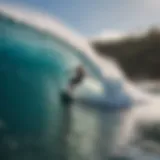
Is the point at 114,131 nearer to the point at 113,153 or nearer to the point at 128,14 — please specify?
the point at 113,153

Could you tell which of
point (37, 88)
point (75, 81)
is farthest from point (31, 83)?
point (75, 81)

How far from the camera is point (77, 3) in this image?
1190mm

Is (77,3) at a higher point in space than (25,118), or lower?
higher

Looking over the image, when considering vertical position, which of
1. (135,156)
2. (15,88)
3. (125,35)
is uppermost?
(125,35)

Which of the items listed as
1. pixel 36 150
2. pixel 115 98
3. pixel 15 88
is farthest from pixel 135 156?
pixel 15 88

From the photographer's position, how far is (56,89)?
3.90ft

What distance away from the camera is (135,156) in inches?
44.6

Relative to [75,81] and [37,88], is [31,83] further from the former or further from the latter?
[75,81]

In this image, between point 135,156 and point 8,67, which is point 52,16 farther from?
point 135,156

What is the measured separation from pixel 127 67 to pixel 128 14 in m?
0.17

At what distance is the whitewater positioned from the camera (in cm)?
115

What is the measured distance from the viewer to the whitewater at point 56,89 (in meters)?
1.15

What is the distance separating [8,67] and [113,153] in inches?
15.9

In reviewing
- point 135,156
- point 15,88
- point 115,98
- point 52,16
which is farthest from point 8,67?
point 135,156
